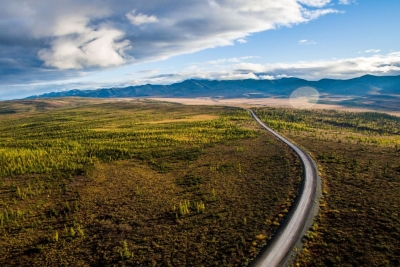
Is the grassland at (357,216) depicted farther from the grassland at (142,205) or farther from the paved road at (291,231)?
the grassland at (142,205)

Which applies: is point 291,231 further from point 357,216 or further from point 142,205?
point 142,205

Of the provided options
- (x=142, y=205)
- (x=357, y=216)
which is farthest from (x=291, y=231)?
(x=142, y=205)

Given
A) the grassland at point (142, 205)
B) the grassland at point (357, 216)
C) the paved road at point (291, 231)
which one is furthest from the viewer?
the grassland at point (142, 205)

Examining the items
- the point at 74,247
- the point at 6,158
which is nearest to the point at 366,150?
the point at 74,247

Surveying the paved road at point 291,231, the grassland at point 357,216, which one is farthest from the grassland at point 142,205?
the grassland at point 357,216

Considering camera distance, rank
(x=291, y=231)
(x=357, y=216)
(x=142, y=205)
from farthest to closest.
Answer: (x=142, y=205), (x=357, y=216), (x=291, y=231)

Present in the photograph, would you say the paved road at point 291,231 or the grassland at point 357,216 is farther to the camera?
the grassland at point 357,216

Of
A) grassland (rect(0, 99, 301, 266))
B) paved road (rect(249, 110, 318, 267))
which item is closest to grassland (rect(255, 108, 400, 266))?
paved road (rect(249, 110, 318, 267))

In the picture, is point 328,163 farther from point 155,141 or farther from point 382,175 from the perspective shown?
point 155,141
